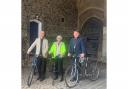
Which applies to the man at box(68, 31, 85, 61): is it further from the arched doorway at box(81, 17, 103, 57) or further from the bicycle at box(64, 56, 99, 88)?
the arched doorway at box(81, 17, 103, 57)

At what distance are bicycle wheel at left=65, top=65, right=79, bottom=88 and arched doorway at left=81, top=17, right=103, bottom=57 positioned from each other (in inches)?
219

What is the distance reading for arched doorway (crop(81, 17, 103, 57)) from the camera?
1683 cm

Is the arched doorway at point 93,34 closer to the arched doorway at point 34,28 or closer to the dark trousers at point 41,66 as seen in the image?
the arched doorway at point 34,28

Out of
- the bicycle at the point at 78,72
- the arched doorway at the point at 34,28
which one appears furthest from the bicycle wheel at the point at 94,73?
the arched doorway at the point at 34,28

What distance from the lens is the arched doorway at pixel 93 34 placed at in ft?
55.2

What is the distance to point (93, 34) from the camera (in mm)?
17203

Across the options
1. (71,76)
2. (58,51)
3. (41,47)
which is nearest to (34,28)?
(41,47)

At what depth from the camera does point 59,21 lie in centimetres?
1753

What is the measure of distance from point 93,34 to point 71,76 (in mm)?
6427

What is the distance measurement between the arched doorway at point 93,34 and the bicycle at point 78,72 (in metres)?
4.87
